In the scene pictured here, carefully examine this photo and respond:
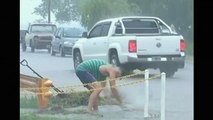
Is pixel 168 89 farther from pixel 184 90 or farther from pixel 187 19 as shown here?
pixel 187 19

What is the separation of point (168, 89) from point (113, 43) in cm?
100

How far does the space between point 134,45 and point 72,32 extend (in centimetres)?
88

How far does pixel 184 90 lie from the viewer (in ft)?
28.7

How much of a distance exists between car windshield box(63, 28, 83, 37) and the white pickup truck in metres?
0.09

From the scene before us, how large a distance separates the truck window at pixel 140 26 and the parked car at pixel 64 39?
0.64 m

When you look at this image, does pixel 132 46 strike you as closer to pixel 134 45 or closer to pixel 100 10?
pixel 134 45

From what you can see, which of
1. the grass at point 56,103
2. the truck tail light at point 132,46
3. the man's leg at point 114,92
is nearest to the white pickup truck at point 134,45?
the truck tail light at point 132,46

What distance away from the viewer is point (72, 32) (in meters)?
8.64

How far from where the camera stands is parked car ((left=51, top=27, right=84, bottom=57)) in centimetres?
844

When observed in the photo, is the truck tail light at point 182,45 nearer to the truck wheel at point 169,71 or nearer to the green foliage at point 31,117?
the truck wheel at point 169,71

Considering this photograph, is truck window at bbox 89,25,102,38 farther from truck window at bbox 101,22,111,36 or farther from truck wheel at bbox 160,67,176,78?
truck wheel at bbox 160,67,176,78

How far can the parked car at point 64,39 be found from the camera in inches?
332

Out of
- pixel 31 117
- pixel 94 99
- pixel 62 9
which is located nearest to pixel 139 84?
pixel 94 99
